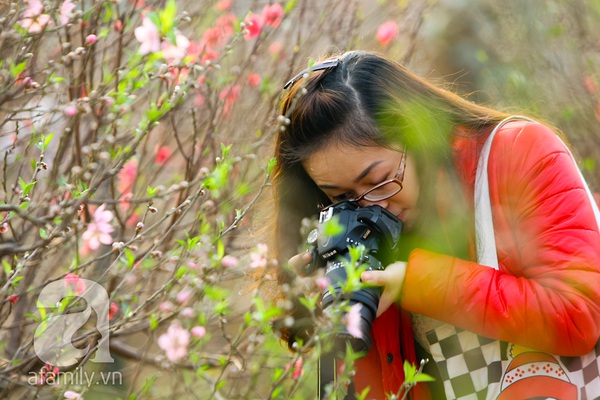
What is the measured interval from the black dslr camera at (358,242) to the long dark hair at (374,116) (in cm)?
15

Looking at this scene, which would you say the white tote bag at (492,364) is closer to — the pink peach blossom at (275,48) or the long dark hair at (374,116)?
the long dark hair at (374,116)

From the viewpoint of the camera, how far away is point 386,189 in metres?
1.82

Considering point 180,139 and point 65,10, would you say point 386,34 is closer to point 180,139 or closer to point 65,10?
point 180,139

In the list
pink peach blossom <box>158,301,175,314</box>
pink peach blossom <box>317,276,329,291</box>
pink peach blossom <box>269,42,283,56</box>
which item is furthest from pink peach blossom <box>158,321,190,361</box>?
pink peach blossom <box>269,42,283,56</box>

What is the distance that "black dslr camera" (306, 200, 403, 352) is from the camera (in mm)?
1595

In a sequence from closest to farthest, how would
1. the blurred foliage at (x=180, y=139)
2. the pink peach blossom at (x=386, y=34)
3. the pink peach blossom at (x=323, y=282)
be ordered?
the pink peach blossom at (x=323, y=282), the blurred foliage at (x=180, y=139), the pink peach blossom at (x=386, y=34)

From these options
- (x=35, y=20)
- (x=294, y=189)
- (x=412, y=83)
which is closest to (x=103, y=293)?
(x=294, y=189)

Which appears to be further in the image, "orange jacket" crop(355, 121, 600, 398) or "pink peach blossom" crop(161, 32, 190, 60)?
"pink peach blossom" crop(161, 32, 190, 60)

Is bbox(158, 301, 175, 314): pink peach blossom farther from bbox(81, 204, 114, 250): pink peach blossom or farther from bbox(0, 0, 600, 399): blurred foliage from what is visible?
bbox(81, 204, 114, 250): pink peach blossom

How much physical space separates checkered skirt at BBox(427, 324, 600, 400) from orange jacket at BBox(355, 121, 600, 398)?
1.8 inches

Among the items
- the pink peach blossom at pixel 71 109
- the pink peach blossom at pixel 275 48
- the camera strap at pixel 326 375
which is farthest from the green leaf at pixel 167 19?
the pink peach blossom at pixel 275 48

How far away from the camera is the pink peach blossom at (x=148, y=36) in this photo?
1761mm

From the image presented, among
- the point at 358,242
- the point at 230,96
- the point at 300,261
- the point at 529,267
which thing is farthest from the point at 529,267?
the point at 230,96

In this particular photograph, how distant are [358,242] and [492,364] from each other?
0.39 metres
